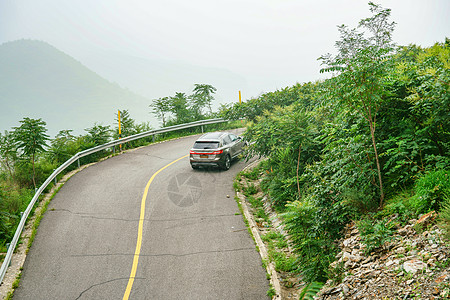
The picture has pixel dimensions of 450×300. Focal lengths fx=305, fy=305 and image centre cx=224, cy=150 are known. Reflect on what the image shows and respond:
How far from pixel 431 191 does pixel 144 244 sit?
7.91 meters

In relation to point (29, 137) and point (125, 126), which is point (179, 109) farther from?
point (29, 137)

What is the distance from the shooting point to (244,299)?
7.09 meters

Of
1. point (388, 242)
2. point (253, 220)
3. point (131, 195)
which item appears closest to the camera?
point (388, 242)

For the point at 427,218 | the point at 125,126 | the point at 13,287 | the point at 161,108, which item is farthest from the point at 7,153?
the point at 427,218

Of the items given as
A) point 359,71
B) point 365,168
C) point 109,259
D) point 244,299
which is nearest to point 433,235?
point 365,168

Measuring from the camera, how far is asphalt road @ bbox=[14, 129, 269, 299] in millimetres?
7680

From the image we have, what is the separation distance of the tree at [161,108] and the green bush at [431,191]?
23455 mm

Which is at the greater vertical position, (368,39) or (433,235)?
(368,39)

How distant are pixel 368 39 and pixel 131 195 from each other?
1466 centimetres

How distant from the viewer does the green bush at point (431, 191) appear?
19.0ft

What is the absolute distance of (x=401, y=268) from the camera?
201 inches

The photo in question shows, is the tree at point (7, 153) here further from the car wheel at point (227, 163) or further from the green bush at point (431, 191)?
the green bush at point (431, 191)

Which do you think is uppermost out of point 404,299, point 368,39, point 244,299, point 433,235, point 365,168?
point 368,39

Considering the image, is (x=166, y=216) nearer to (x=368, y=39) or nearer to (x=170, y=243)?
(x=170, y=243)
